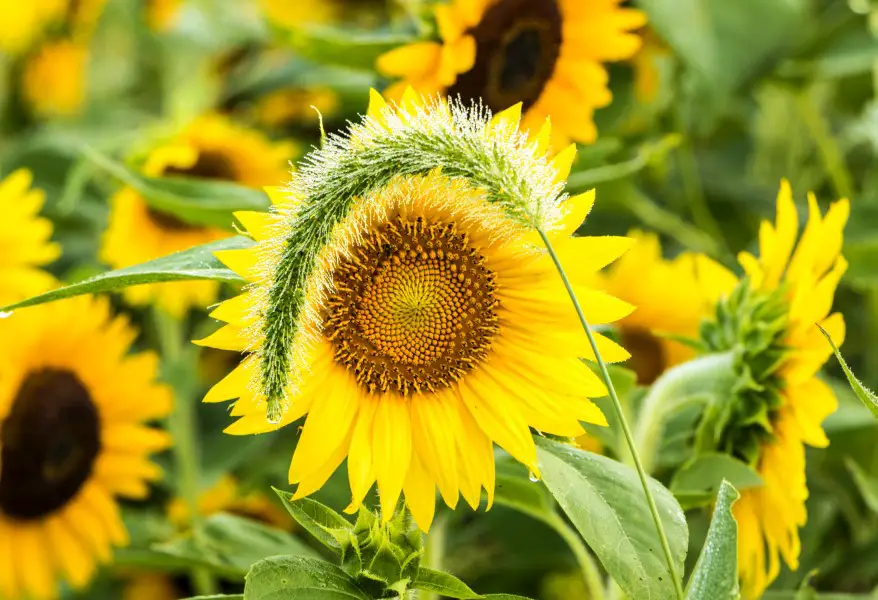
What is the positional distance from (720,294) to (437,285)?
0.62 feet

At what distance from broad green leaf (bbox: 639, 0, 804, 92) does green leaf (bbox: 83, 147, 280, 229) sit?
0.33m

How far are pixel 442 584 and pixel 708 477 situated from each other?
0.16 meters

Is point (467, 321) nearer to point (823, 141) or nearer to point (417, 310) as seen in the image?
point (417, 310)

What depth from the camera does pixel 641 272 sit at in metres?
0.86

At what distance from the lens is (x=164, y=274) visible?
434 mm

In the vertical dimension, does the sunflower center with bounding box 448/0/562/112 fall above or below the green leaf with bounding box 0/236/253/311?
above

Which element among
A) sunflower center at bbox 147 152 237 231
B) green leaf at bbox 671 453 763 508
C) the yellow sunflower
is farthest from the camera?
sunflower center at bbox 147 152 237 231

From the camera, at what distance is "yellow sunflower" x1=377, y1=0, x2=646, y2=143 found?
64cm

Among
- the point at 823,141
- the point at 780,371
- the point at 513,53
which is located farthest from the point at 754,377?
the point at 823,141

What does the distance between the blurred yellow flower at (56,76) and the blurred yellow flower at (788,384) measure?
108cm

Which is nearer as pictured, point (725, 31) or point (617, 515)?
point (617, 515)

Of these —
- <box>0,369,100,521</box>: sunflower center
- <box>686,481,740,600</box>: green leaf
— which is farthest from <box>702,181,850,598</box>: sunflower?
<box>0,369,100,521</box>: sunflower center

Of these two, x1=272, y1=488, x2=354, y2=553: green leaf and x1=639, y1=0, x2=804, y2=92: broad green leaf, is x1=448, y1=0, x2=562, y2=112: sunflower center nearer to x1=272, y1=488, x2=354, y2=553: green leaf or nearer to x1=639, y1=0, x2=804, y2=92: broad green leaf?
x1=639, y1=0, x2=804, y2=92: broad green leaf

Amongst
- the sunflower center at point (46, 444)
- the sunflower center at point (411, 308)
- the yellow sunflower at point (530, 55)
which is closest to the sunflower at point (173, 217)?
the sunflower center at point (46, 444)
